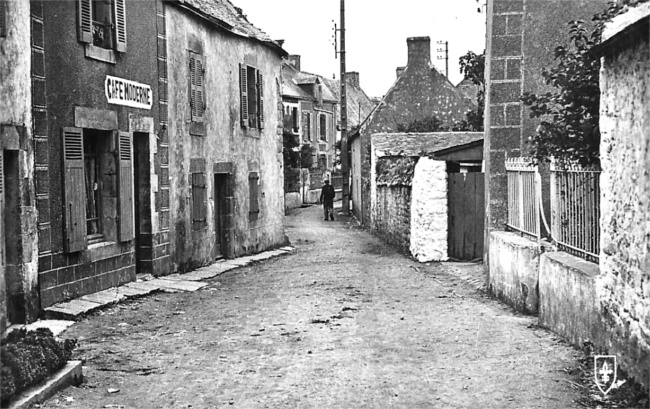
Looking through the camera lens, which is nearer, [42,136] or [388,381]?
[388,381]

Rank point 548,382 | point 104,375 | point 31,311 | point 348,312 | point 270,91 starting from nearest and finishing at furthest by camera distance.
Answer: point 548,382, point 104,375, point 31,311, point 348,312, point 270,91

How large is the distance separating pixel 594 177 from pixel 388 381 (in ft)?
10.1

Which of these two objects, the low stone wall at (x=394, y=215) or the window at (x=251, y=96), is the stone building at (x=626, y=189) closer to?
the low stone wall at (x=394, y=215)

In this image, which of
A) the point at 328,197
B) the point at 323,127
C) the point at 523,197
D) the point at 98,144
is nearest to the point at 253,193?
the point at 98,144

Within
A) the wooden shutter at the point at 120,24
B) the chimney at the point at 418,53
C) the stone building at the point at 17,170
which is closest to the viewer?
the stone building at the point at 17,170

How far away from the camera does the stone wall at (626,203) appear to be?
6.16 metres

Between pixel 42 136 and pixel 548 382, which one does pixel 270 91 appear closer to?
pixel 42 136

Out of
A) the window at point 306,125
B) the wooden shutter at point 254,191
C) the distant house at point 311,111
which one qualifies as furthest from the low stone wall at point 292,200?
the wooden shutter at point 254,191

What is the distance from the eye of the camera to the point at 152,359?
8117 millimetres

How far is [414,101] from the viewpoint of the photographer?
3500 cm

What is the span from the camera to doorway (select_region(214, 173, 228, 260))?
1855 centimetres

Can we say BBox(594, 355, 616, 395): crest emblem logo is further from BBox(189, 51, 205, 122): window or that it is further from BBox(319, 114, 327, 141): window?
BBox(319, 114, 327, 141): window

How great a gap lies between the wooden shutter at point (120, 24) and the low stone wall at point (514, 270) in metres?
6.39

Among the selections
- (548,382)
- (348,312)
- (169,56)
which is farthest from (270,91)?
(548,382)
